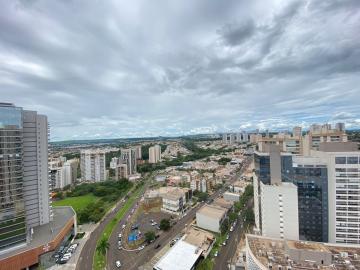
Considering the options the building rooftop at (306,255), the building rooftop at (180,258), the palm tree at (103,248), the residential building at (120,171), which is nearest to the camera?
the building rooftop at (306,255)

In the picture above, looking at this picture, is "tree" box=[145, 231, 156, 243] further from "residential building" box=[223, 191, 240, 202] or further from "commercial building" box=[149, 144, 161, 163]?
"commercial building" box=[149, 144, 161, 163]

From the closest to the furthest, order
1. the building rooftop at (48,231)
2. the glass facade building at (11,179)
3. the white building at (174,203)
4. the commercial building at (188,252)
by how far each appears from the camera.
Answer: the commercial building at (188,252) → the glass facade building at (11,179) → the building rooftop at (48,231) → the white building at (174,203)

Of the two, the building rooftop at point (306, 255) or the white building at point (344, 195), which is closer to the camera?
the building rooftop at point (306, 255)

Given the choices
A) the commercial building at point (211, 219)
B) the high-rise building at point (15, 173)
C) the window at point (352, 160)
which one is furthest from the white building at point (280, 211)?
the high-rise building at point (15, 173)

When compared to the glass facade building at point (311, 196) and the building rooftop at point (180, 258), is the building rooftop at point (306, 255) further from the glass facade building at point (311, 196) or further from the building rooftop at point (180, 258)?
the building rooftop at point (180, 258)

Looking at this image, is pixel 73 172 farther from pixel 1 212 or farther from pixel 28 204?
pixel 1 212

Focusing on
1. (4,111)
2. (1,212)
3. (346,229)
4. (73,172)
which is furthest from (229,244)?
(73,172)

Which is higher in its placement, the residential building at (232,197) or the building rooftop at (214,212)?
the building rooftop at (214,212)
